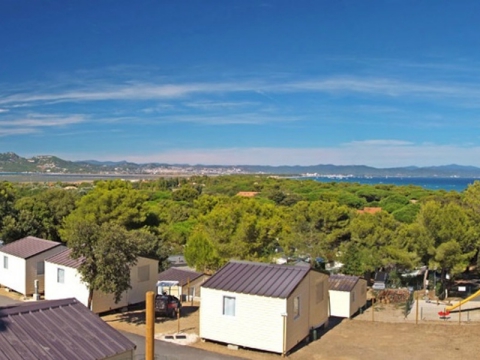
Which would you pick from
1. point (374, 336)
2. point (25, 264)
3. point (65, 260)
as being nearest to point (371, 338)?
point (374, 336)

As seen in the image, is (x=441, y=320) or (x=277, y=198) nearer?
(x=441, y=320)

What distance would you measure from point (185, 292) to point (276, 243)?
747 cm

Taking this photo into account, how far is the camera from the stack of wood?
24.8m

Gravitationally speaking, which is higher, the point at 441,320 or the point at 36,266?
the point at 36,266

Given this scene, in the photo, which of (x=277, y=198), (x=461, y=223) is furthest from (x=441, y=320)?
(x=277, y=198)

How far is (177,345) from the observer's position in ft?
51.8

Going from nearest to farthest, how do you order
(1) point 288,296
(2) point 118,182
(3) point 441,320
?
(1) point 288,296, (3) point 441,320, (2) point 118,182

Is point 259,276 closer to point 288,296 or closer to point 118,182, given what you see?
point 288,296

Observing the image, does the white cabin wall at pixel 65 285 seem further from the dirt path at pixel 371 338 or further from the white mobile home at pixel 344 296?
the white mobile home at pixel 344 296

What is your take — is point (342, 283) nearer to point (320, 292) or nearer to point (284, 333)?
point (320, 292)

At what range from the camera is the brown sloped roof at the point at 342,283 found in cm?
2106

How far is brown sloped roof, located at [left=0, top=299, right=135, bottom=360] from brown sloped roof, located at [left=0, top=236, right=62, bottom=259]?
Result: 13444 mm

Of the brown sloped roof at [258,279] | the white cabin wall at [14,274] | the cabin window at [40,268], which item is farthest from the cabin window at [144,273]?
the white cabin wall at [14,274]

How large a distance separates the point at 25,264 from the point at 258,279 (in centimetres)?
1221
